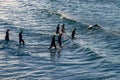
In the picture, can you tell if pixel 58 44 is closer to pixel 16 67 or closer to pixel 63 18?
pixel 16 67

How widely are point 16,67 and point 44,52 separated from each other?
218 inches

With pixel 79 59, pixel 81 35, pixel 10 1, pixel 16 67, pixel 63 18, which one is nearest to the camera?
pixel 16 67

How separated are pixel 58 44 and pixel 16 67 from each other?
351 inches

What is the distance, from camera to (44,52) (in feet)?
107

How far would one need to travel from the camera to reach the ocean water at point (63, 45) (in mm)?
26984

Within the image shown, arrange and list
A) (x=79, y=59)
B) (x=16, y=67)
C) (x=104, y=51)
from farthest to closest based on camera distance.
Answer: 1. (x=104, y=51)
2. (x=79, y=59)
3. (x=16, y=67)

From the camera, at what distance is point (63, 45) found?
118ft

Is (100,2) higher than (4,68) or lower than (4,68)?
lower

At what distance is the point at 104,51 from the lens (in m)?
33.9

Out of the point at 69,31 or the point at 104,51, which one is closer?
the point at 104,51

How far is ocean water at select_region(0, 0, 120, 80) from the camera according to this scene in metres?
27.0

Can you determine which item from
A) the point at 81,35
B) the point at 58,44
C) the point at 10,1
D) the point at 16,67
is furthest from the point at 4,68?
the point at 10,1

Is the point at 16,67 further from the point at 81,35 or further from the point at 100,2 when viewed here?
the point at 100,2

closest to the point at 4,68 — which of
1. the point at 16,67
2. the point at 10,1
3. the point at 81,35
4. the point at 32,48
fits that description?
the point at 16,67
